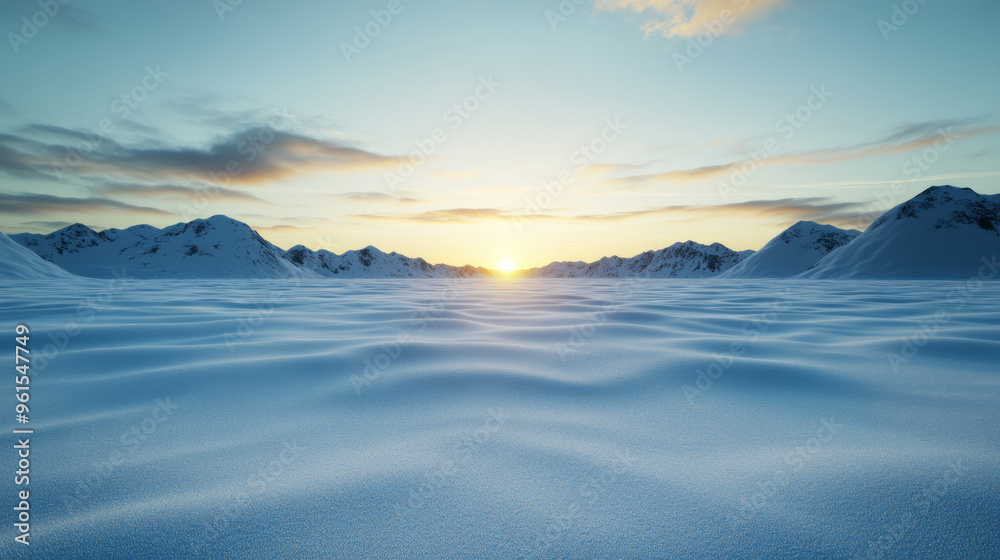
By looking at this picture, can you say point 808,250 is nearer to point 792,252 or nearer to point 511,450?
point 792,252

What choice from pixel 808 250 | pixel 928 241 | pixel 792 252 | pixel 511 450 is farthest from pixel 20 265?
pixel 808 250

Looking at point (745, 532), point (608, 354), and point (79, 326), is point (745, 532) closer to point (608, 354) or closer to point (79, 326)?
point (608, 354)

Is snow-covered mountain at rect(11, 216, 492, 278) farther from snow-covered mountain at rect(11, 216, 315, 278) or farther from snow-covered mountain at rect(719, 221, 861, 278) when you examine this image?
snow-covered mountain at rect(719, 221, 861, 278)

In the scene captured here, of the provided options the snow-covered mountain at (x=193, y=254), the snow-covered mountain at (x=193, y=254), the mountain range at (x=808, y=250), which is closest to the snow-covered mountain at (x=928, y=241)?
the mountain range at (x=808, y=250)

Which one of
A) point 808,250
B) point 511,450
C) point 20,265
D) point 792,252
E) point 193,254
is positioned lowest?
point 511,450

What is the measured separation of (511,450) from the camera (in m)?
1.92

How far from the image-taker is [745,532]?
133 centimetres

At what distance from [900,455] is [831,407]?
2.42 ft

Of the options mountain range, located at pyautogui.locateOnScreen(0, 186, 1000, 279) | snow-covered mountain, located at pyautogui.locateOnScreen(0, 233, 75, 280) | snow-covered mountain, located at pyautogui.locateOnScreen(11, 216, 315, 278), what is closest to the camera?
snow-covered mountain, located at pyautogui.locateOnScreen(0, 233, 75, 280)

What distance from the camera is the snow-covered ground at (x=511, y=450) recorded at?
1316 mm

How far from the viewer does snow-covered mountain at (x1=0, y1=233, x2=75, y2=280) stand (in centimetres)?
2542

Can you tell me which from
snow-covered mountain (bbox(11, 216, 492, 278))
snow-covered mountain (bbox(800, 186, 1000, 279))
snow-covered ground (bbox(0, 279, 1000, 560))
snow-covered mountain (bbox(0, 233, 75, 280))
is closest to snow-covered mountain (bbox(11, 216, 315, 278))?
snow-covered mountain (bbox(11, 216, 492, 278))

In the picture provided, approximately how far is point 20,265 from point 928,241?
87.2 meters

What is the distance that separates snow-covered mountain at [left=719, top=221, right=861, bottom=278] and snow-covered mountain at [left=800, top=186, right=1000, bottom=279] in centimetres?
2295
